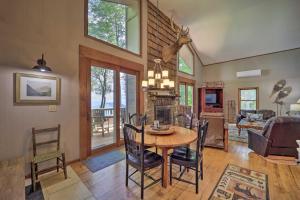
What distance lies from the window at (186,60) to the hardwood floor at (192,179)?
16.3 feet

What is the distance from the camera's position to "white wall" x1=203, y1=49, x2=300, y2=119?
273 inches

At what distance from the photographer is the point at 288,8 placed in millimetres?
5000

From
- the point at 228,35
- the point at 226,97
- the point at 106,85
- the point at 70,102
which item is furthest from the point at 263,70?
the point at 70,102

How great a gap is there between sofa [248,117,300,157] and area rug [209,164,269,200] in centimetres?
94

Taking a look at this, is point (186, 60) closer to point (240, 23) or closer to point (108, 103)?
point (240, 23)

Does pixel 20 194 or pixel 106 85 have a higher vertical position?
pixel 106 85

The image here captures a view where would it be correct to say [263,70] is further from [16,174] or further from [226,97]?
[16,174]

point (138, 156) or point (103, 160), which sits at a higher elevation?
point (138, 156)

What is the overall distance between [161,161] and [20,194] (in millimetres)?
1605

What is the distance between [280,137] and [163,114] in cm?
335

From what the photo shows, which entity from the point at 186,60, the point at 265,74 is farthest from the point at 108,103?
the point at 265,74

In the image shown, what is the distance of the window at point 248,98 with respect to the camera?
7.85m

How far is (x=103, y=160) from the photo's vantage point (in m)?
3.29

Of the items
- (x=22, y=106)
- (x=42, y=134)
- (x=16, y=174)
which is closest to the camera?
(x=16, y=174)
